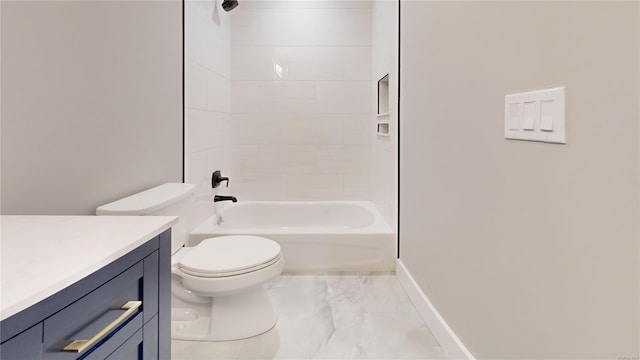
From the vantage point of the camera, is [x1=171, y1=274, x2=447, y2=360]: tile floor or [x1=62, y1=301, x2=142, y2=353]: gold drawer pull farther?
[x1=171, y1=274, x2=447, y2=360]: tile floor

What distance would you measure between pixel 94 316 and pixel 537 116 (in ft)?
3.73

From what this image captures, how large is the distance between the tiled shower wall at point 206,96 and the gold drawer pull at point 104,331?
1.78 m

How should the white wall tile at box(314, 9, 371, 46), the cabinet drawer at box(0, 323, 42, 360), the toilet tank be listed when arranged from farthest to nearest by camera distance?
the white wall tile at box(314, 9, 371, 46)
the toilet tank
the cabinet drawer at box(0, 323, 42, 360)

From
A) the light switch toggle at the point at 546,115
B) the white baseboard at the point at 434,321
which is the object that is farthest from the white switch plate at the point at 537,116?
the white baseboard at the point at 434,321

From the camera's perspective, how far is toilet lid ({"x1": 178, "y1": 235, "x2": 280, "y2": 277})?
1.78 metres

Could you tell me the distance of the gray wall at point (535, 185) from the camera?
31.6 inches

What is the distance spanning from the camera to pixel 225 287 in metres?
1.77

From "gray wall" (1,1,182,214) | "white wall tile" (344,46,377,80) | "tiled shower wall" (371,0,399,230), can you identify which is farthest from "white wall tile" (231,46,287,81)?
"gray wall" (1,1,182,214)

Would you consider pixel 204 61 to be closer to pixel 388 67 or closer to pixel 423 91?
pixel 388 67

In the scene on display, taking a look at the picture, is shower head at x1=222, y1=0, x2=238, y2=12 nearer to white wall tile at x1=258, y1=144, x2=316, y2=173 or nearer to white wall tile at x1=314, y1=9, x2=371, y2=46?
white wall tile at x1=314, y1=9, x2=371, y2=46

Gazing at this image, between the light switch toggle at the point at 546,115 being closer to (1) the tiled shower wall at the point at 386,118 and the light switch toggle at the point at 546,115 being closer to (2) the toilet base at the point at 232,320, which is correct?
(2) the toilet base at the point at 232,320

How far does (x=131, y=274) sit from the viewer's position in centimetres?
93

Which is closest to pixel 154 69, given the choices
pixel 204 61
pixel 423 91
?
pixel 204 61

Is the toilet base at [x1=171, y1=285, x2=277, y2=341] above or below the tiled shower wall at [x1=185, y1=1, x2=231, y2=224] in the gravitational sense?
below
